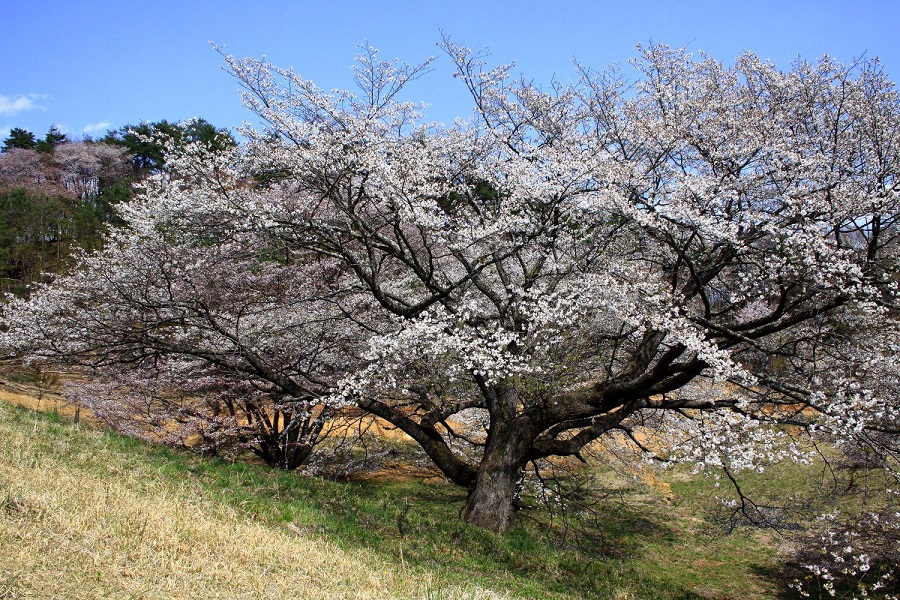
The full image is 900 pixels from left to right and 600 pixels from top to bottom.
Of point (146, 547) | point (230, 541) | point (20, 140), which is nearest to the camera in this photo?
point (146, 547)

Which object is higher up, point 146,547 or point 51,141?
point 51,141

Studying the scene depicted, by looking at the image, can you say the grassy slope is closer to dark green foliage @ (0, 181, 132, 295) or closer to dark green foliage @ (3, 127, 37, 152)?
dark green foliage @ (0, 181, 132, 295)

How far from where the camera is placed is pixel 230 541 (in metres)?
5.14

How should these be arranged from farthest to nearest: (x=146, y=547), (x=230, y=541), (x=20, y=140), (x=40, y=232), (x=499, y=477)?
1. (x=20, y=140)
2. (x=40, y=232)
3. (x=499, y=477)
4. (x=230, y=541)
5. (x=146, y=547)

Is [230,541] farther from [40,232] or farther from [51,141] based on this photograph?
[51,141]

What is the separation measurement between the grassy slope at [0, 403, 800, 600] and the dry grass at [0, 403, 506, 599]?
13 mm

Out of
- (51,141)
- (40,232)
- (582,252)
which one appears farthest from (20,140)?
(582,252)

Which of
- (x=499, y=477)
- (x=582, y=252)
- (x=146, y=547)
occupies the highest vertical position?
(x=582, y=252)

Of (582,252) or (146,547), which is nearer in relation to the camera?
(146,547)

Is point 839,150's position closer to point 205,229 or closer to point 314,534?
point 314,534

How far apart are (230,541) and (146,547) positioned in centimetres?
71

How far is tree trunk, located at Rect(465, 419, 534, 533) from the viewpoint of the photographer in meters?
9.59

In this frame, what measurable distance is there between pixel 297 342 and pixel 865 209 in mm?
9971

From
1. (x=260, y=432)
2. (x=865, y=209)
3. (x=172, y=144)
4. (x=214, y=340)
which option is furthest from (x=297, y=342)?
(x=865, y=209)
